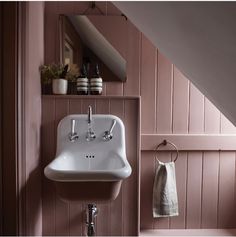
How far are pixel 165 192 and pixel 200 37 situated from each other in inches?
43.9

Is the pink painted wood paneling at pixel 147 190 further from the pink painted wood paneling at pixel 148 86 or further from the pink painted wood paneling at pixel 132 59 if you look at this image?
the pink painted wood paneling at pixel 132 59

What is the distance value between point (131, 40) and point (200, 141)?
2.77ft

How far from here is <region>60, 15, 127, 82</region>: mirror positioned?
5.56 feet

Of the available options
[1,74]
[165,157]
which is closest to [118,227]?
[165,157]

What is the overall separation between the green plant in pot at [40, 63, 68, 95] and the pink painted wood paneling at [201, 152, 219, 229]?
3.52ft

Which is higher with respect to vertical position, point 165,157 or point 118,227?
point 165,157

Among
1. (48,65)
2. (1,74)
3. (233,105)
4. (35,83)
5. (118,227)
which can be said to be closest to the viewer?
(233,105)

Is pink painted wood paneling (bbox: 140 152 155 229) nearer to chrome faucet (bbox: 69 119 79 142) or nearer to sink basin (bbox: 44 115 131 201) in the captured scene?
sink basin (bbox: 44 115 131 201)

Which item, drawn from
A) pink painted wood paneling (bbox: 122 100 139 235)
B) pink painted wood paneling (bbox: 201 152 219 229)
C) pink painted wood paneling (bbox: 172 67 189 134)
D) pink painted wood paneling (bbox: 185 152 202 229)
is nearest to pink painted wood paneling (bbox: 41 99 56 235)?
pink painted wood paneling (bbox: 122 100 139 235)

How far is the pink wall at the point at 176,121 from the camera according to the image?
1.72 m

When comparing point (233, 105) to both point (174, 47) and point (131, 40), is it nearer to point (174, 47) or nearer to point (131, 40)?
point (174, 47)

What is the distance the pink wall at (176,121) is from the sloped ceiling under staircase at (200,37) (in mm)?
658

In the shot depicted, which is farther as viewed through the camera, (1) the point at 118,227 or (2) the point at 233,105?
(1) the point at 118,227

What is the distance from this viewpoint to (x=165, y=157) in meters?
1.74
